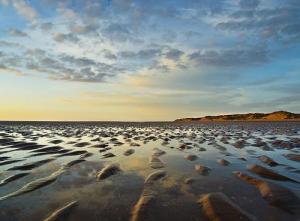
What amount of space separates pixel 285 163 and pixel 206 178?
Answer: 4140mm

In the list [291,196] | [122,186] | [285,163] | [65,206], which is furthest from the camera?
[285,163]

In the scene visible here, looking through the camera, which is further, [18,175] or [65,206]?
[18,175]

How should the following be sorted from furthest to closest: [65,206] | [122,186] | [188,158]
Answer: [188,158] < [122,186] < [65,206]

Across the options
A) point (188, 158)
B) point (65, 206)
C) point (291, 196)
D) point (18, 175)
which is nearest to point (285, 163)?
point (188, 158)

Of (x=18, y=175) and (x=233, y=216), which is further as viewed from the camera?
(x=18, y=175)

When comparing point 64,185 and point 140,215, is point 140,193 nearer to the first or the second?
point 140,215

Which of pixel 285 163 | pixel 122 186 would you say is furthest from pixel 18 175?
pixel 285 163

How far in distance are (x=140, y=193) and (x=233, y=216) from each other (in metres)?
2.23

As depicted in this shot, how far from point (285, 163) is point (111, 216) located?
25.3ft

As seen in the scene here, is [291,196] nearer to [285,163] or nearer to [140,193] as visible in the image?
Result: [140,193]

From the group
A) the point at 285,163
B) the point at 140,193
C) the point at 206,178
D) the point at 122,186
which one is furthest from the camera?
the point at 285,163

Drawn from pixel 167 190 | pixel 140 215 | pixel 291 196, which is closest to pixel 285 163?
pixel 291 196

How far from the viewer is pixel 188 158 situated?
11750mm

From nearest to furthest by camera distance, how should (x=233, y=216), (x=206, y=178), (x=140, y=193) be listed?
(x=233, y=216)
(x=140, y=193)
(x=206, y=178)
